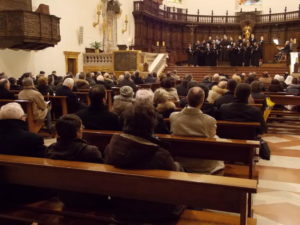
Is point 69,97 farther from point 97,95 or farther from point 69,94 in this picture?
point 97,95

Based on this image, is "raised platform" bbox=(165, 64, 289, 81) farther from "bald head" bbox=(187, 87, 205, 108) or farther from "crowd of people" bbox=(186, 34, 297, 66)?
"bald head" bbox=(187, 87, 205, 108)

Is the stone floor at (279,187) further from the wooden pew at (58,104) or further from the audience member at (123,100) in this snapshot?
the audience member at (123,100)

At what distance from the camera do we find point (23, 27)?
35.9 feet

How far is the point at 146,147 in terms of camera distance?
84.3 inches

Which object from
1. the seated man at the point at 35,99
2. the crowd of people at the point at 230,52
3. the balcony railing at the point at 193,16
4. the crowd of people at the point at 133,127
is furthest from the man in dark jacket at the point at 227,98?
the balcony railing at the point at 193,16

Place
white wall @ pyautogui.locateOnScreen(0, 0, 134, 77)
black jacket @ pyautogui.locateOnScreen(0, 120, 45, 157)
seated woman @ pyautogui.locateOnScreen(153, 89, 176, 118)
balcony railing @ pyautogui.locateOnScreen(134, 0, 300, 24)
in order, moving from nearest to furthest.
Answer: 1. black jacket @ pyautogui.locateOnScreen(0, 120, 45, 157)
2. seated woman @ pyautogui.locateOnScreen(153, 89, 176, 118)
3. white wall @ pyautogui.locateOnScreen(0, 0, 134, 77)
4. balcony railing @ pyautogui.locateOnScreen(134, 0, 300, 24)

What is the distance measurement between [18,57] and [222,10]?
1718 cm

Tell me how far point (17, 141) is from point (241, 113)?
2.99m

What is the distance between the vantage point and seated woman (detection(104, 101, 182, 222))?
7.06 feet

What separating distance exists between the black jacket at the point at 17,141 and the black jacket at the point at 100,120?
127 cm

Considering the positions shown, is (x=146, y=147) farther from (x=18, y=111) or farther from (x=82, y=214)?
(x=18, y=111)

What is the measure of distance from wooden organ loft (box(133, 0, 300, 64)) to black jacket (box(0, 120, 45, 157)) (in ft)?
60.2

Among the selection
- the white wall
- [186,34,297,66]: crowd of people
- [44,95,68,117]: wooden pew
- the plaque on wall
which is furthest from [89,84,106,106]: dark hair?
[186,34,297,66]: crowd of people

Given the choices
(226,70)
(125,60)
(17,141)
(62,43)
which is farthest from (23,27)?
(226,70)
